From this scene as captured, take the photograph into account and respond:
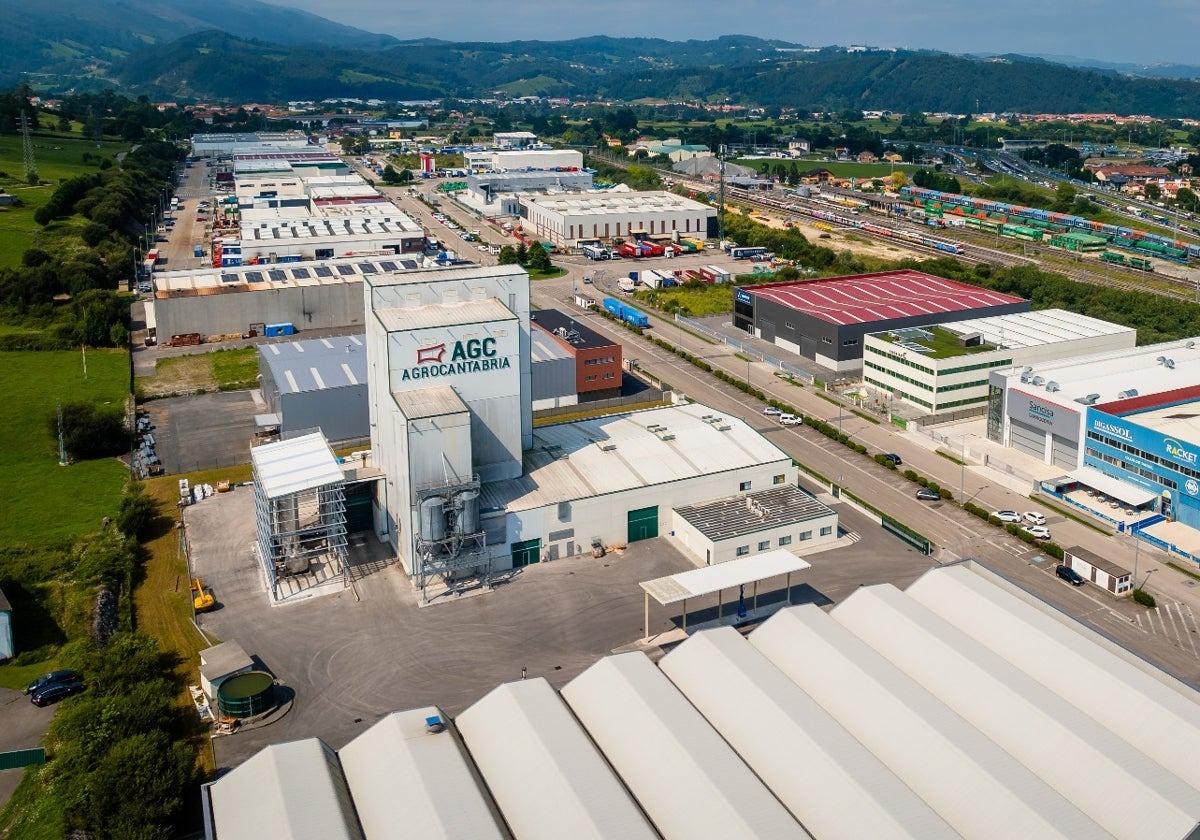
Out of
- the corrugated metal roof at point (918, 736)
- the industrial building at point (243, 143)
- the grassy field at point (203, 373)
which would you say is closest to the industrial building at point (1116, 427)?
the corrugated metal roof at point (918, 736)

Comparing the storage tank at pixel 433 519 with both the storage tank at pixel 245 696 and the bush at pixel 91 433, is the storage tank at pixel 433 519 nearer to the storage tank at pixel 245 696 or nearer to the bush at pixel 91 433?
the storage tank at pixel 245 696

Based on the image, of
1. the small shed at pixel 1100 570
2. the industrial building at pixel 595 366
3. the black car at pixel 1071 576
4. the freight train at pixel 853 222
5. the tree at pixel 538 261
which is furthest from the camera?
the freight train at pixel 853 222

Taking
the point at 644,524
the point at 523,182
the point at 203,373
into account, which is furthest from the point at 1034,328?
the point at 523,182

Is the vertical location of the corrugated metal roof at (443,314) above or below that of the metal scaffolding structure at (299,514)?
above

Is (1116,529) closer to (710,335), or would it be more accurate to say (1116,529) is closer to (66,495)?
(710,335)

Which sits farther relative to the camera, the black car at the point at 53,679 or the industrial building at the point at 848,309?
the industrial building at the point at 848,309

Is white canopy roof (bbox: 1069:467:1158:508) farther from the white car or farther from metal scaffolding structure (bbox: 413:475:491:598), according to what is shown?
metal scaffolding structure (bbox: 413:475:491:598)

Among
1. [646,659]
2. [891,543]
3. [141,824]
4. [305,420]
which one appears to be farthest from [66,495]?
[891,543]
